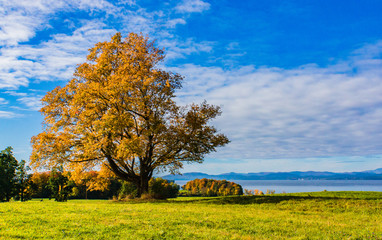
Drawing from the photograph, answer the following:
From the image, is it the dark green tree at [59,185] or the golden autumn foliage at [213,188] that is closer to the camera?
the dark green tree at [59,185]

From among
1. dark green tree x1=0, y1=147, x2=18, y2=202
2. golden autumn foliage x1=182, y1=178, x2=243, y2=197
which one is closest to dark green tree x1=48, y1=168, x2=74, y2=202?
dark green tree x1=0, y1=147, x2=18, y2=202

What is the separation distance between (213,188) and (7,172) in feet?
210

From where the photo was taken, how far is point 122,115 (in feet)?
81.7

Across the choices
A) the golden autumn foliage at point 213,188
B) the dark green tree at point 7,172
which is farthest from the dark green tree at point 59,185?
the golden autumn foliage at point 213,188

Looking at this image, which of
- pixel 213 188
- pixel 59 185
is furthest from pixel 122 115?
pixel 213 188

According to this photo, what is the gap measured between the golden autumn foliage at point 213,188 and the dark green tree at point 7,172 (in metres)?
51.5

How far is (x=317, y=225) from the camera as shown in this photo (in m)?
12.1

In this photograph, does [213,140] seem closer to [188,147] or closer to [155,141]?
[188,147]

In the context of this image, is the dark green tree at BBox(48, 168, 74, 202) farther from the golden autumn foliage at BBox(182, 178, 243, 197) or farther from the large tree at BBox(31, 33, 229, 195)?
the large tree at BBox(31, 33, 229, 195)

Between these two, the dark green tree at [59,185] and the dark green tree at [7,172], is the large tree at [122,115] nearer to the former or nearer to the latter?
the dark green tree at [7,172]

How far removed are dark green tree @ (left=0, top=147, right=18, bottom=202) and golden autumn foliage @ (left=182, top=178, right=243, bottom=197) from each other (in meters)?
51.5

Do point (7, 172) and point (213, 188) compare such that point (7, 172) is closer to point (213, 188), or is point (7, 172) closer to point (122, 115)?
point (122, 115)

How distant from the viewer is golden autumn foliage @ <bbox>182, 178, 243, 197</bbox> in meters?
94.8

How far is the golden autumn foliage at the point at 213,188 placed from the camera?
9482cm
